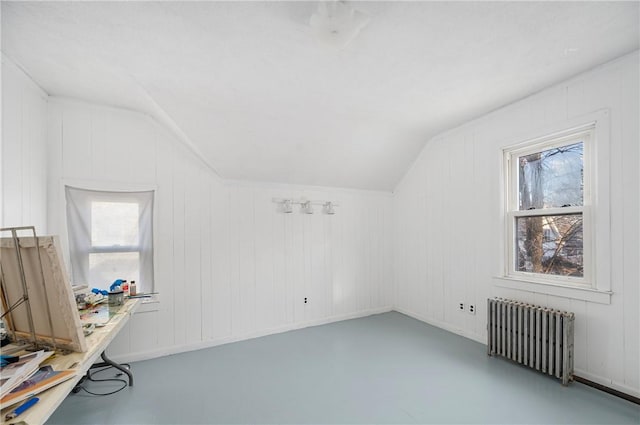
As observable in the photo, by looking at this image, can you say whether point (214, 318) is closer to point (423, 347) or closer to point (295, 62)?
point (423, 347)

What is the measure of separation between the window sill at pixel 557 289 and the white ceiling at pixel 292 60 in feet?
5.91

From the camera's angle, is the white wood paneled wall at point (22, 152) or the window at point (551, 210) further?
the window at point (551, 210)

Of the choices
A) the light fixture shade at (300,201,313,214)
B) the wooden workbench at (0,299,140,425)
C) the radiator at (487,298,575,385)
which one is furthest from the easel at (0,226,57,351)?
the radiator at (487,298,575,385)

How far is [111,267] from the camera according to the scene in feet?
9.55

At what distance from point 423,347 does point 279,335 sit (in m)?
1.69

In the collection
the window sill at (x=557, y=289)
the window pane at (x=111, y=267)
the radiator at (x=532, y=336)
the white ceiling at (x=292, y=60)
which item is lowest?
the radiator at (x=532, y=336)

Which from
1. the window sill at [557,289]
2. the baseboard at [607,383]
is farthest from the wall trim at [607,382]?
the window sill at [557,289]

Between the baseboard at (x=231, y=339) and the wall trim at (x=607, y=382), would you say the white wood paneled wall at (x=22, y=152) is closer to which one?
the baseboard at (x=231, y=339)

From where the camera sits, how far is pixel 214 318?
3332 millimetres

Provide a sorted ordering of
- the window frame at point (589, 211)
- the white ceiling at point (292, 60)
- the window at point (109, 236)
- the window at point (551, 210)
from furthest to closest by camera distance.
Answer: the window at point (109, 236) → the window at point (551, 210) → the window frame at point (589, 211) → the white ceiling at point (292, 60)

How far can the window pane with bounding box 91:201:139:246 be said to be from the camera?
9.38ft

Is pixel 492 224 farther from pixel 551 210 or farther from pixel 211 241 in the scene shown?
pixel 211 241

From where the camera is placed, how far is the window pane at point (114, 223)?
2859 millimetres

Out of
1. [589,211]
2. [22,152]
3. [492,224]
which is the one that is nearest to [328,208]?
[492,224]
